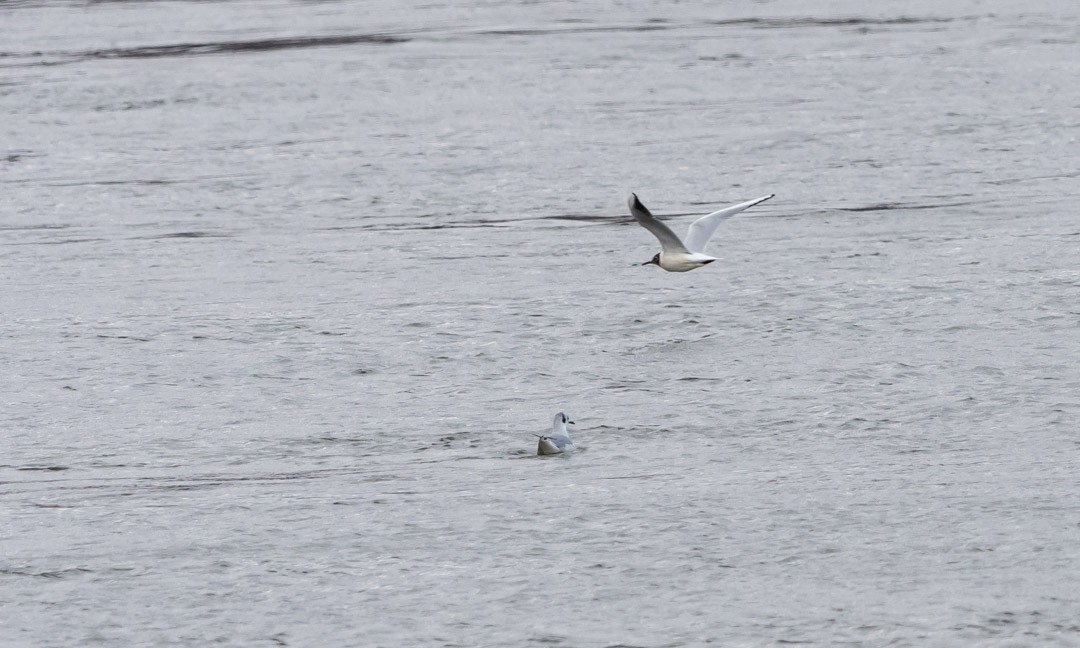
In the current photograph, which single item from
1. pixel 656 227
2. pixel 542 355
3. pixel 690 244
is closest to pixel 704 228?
pixel 690 244

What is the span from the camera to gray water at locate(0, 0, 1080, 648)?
554 centimetres

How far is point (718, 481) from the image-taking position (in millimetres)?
6277

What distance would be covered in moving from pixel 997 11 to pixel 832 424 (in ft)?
34.5

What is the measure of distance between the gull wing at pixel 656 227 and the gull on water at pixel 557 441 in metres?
0.83

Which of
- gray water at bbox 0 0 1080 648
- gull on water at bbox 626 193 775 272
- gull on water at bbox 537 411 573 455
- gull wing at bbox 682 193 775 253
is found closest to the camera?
gray water at bbox 0 0 1080 648

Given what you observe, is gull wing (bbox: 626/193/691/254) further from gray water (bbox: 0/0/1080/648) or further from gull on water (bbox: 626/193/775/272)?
gray water (bbox: 0/0/1080/648)

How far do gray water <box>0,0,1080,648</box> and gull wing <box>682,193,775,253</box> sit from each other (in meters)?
0.35

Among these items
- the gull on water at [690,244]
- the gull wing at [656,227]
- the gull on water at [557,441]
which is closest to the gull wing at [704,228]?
the gull on water at [690,244]

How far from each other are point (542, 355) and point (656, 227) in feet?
2.46

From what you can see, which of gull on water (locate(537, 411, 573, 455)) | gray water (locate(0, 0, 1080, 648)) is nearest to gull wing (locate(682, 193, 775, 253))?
gray water (locate(0, 0, 1080, 648))

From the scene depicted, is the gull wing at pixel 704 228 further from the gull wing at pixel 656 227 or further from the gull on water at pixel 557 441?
the gull on water at pixel 557 441

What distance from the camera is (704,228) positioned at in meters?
8.11

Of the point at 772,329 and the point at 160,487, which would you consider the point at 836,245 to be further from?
the point at 160,487

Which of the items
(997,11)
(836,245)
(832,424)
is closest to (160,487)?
(832,424)
